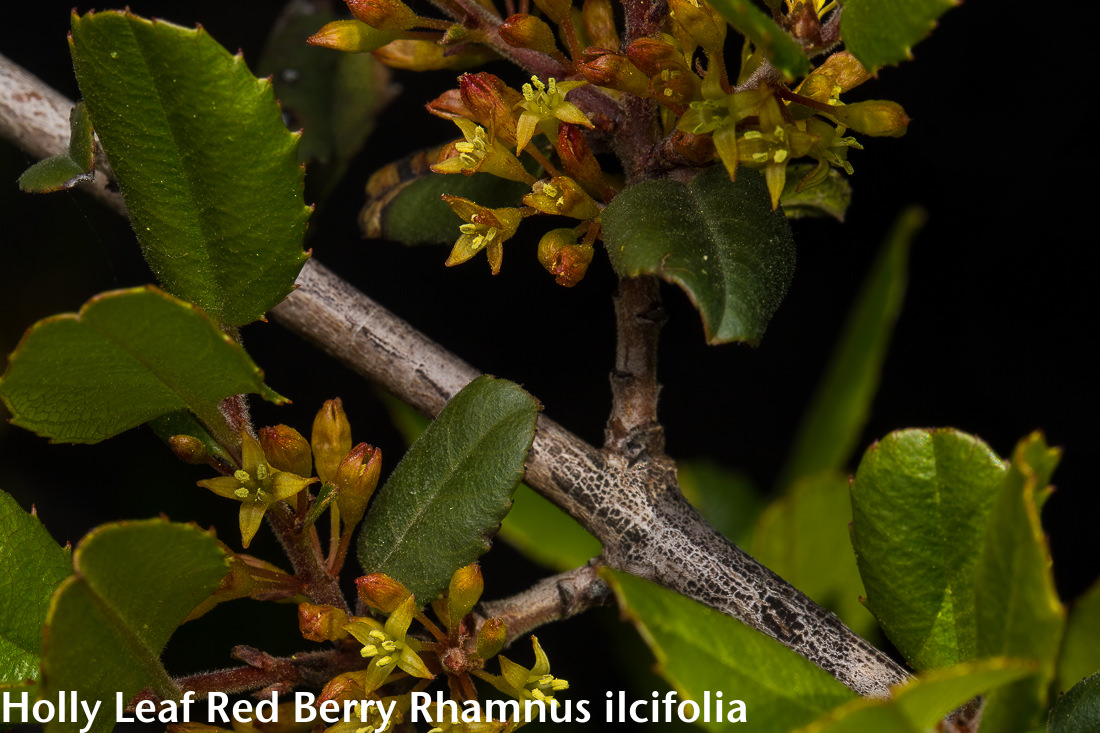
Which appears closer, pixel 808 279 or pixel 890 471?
pixel 890 471

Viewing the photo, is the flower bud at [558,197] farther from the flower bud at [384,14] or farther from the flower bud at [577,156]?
the flower bud at [384,14]

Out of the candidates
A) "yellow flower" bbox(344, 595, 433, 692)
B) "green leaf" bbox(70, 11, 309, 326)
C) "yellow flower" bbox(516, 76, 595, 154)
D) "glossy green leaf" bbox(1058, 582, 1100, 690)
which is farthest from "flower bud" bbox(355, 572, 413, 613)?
"glossy green leaf" bbox(1058, 582, 1100, 690)

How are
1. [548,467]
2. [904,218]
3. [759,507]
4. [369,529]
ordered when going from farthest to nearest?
[759,507] < [904,218] < [548,467] < [369,529]

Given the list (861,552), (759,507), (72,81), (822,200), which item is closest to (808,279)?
(759,507)

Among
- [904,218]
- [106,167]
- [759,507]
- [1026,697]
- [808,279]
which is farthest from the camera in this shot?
[808,279]

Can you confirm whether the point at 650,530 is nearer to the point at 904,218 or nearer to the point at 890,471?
the point at 890,471

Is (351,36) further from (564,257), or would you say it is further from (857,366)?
(857,366)

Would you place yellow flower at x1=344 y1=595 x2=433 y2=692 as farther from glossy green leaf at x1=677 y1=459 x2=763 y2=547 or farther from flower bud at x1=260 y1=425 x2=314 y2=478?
glossy green leaf at x1=677 y1=459 x2=763 y2=547
